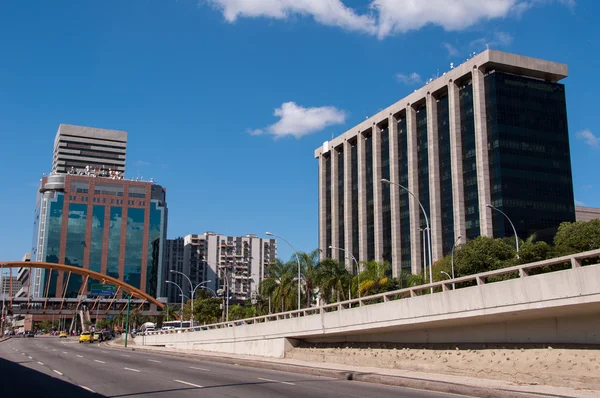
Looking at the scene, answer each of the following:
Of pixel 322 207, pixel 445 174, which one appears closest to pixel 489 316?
pixel 445 174

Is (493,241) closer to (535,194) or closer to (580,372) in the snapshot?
(535,194)

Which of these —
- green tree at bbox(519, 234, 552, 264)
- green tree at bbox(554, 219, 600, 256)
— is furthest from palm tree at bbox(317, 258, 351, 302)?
green tree at bbox(554, 219, 600, 256)

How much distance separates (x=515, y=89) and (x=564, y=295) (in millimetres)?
87389

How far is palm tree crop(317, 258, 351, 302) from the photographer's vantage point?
60.1 m

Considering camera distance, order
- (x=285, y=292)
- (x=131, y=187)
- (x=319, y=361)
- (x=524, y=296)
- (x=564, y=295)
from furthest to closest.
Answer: (x=131, y=187), (x=285, y=292), (x=319, y=361), (x=524, y=296), (x=564, y=295)

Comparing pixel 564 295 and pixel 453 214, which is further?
pixel 453 214

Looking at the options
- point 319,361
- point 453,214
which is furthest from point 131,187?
point 319,361

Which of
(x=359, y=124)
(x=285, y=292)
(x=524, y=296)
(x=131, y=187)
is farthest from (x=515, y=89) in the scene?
(x=131, y=187)

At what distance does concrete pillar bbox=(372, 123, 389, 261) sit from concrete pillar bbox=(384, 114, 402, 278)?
3.88 m

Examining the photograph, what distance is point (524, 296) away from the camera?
18.9 m

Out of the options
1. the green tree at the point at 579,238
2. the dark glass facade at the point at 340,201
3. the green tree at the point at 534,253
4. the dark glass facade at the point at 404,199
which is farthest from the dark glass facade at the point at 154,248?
the green tree at the point at 534,253

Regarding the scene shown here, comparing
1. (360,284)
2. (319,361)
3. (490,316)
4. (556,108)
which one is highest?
(556,108)

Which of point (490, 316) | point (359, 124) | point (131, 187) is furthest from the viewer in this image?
point (131, 187)

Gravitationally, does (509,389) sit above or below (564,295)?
below
